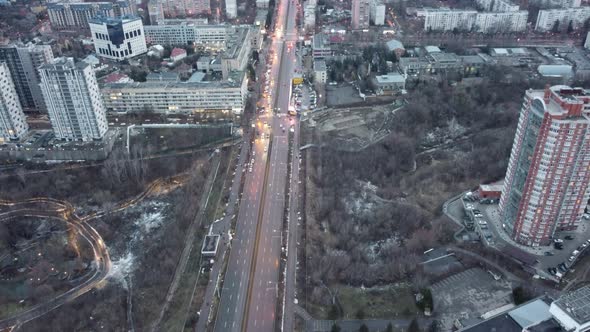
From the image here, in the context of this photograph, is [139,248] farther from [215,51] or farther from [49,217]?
[215,51]

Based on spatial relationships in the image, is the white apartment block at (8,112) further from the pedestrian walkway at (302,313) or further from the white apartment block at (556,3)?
the white apartment block at (556,3)

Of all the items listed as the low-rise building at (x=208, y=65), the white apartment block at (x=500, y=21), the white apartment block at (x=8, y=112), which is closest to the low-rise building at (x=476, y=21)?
the white apartment block at (x=500, y=21)

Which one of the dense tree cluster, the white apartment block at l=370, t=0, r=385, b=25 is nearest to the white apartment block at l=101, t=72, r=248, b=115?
the dense tree cluster

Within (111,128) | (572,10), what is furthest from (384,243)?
(572,10)

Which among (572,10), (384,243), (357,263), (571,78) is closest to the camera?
(357,263)

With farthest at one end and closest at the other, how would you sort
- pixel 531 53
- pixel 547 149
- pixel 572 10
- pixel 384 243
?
pixel 572 10
pixel 531 53
pixel 384 243
pixel 547 149

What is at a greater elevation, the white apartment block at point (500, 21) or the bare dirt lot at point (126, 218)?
the white apartment block at point (500, 21)
